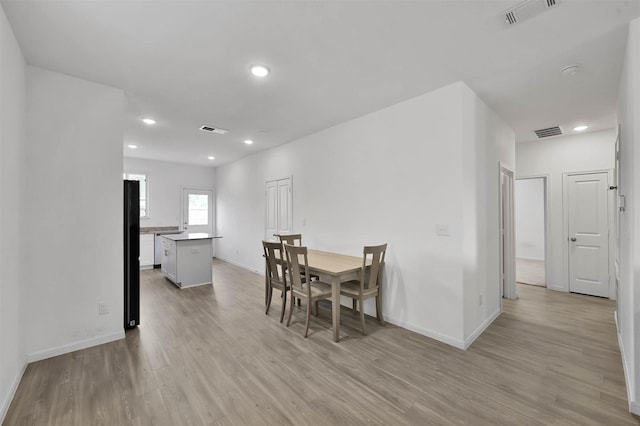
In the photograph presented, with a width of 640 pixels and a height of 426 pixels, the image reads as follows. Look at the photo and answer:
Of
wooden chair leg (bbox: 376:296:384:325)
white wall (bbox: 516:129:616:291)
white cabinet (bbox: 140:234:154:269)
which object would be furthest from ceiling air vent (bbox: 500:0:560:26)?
white cabinet (bbox: 140:234:154:269)

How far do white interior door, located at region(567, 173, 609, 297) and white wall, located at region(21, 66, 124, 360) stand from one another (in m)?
6.67

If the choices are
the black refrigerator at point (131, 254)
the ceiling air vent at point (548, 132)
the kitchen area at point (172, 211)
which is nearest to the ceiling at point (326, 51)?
the ceiling air vent at point (548, 132)

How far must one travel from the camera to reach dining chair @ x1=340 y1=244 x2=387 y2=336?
121 inches

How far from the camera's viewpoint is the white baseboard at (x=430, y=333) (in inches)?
112

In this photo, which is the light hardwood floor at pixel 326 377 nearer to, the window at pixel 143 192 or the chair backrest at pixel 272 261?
the chair backrest at pixel 272 261

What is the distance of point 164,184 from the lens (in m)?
7.36

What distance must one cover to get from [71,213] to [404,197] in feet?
11.5

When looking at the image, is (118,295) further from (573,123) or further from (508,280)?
(573,123)

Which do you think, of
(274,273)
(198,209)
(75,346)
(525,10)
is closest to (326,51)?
(525,10)

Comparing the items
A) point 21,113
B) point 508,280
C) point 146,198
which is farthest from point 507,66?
point 146,198

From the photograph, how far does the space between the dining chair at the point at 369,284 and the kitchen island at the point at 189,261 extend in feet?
10.1

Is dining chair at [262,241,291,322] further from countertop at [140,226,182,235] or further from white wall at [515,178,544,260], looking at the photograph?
white wall at [515,178,544,260]

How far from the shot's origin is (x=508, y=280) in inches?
173

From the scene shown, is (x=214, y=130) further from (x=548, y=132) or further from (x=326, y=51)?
(x=548, y=132)
